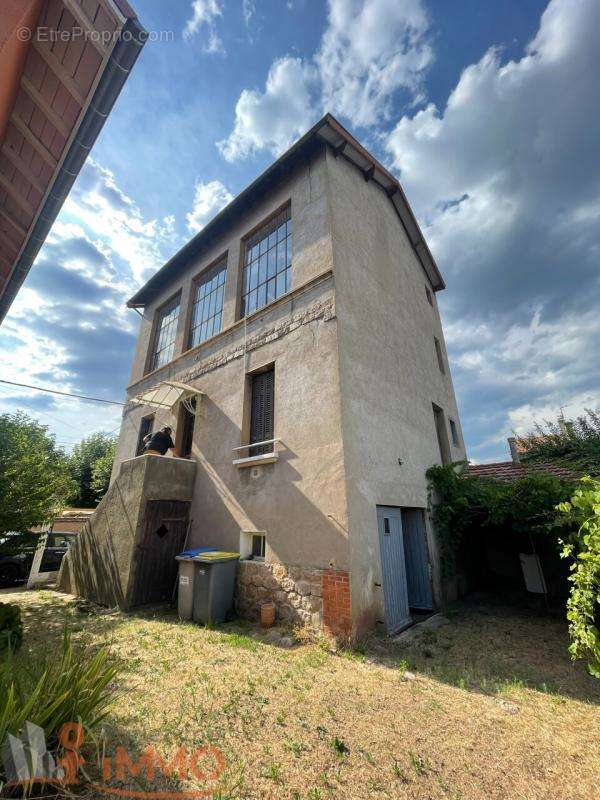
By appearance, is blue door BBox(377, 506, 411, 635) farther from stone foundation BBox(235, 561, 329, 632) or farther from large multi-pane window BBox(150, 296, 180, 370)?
large multi-pane window BBox(150, 296, 180, 370)

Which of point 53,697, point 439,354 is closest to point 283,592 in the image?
point 53,697

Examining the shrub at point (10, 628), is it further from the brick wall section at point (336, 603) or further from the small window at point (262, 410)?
the small window at point (262, 410)

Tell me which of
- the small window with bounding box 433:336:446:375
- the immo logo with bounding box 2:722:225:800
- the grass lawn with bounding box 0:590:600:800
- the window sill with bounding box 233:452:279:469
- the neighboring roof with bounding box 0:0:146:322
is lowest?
the grass lawn with bounding box 0:590:600:800

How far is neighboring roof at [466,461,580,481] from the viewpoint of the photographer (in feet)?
28.7

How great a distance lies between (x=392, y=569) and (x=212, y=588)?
354 cm

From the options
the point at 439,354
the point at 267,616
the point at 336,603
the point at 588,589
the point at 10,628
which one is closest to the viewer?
the point at 588,589

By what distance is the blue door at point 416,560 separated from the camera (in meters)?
7.79

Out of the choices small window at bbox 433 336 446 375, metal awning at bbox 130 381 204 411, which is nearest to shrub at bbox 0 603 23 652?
metal awning at bbox 130 381 204 411

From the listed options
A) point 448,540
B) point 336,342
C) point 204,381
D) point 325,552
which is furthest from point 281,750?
point 204,381

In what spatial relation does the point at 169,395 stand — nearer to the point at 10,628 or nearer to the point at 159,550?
the point at 159,550

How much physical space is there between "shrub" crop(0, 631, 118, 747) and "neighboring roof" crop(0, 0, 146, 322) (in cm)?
415

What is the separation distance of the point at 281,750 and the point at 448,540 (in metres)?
6.94

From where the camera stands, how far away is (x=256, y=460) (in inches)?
286

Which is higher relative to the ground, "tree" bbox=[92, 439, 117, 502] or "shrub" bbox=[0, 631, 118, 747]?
"tree" bbox=[92, 439, 117, 502]
